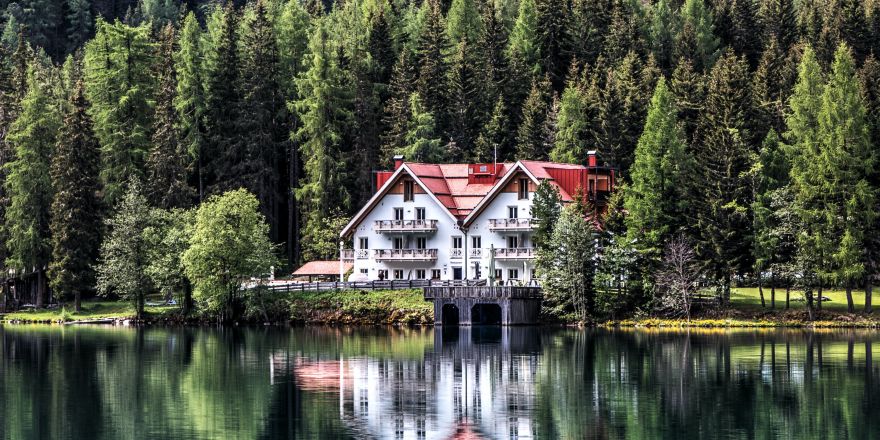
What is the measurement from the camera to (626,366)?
220 ft

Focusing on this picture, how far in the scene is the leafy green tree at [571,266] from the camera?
3671 inches

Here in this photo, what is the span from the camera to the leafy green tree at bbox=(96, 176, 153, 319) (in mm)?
101875

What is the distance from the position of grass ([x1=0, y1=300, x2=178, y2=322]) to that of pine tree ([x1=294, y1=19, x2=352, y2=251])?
51.2ft

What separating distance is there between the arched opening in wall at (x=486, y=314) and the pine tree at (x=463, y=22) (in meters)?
46.6

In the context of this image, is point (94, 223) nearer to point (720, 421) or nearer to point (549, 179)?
point (549, 179)

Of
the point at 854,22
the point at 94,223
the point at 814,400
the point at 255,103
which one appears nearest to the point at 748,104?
the point at 854,22

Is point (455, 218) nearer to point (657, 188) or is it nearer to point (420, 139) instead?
point (420, 139)

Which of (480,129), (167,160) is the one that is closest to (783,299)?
(480,129)

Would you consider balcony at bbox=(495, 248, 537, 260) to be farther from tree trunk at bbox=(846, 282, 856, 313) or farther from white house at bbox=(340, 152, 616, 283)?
tree trunk at bbox=(846, 282, 856, 313)

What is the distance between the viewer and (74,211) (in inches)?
4237

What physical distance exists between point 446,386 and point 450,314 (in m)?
38.5

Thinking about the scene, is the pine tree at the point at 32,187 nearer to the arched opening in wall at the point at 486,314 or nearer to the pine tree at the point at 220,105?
the pine tree at the point at 220,105

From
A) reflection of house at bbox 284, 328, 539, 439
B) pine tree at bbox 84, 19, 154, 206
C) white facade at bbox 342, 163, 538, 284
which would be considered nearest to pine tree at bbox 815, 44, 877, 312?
white facade at bbox 342, 163, 538, 284

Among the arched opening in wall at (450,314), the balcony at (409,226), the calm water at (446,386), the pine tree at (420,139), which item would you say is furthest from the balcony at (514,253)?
the pine tree at (420,139)
